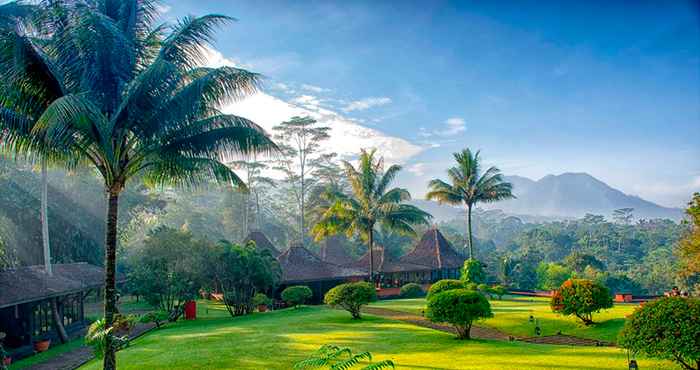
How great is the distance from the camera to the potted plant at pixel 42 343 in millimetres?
18891

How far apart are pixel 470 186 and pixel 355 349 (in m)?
21.6

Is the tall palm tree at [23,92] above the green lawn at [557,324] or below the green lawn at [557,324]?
above

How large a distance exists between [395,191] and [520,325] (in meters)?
14.8

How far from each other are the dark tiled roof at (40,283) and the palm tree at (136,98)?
371 inches

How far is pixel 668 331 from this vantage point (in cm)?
820

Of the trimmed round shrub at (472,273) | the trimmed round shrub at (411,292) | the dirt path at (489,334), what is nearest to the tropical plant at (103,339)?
the dirt path at (489,334)

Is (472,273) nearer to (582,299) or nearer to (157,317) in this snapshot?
(582,299)

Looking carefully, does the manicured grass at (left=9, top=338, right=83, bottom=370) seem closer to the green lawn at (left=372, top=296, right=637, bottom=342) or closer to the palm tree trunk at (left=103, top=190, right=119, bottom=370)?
the palm tree trunk at (left=103, top=190, right=119, bottom=370)

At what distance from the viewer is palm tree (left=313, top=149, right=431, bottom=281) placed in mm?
30391

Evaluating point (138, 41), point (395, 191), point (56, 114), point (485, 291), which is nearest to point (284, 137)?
point (395, 191)

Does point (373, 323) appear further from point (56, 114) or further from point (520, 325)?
point (56, 114)

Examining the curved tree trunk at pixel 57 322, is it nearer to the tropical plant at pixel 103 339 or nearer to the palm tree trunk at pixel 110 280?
the palm tree trunk at pixel 110 280

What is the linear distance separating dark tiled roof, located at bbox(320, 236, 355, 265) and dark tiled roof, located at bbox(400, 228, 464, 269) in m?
4.85

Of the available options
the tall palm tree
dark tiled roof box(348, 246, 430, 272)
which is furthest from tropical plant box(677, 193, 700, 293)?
the tall palm tree
